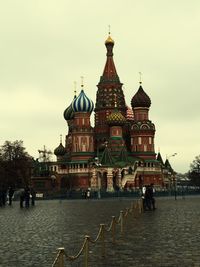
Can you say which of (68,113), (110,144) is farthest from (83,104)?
(68,113)

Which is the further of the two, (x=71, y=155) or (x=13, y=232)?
(x=71, y=155)

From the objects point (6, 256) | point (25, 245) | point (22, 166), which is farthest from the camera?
point (22, 166)

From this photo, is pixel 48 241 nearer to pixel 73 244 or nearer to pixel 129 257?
pixel 73 244

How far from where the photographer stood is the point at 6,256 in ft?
40.6

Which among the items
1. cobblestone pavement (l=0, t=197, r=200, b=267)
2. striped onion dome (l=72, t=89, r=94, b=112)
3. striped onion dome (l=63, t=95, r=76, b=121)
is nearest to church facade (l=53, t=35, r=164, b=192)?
striped onion dome (l=72, t=89, r=94, b=112)

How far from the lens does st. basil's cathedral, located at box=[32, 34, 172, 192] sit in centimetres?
9000

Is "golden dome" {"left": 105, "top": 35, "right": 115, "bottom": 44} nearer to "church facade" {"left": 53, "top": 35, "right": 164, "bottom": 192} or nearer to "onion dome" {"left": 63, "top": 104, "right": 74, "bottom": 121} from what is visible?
"church facade" {"left": 53, "top": 35, "right": 164, "bottom": 192}

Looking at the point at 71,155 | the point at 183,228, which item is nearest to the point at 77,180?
the point at 71,155

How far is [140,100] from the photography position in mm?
99250

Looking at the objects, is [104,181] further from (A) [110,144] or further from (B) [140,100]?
(B) [140,100]

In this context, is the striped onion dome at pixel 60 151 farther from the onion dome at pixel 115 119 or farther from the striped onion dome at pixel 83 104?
the onion dome at pixel 115 119

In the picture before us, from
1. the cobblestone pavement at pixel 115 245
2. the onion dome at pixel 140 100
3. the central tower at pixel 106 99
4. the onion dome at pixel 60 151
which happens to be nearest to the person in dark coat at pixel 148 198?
the cobblestone pavement at pixel 115 245

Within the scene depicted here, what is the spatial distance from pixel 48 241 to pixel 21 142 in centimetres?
7605

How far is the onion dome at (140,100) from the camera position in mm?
99062
